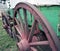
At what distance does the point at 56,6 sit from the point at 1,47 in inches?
83.2

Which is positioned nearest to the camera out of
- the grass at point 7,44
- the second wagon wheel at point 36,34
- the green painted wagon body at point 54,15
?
the second wagon wheel at point 36,34

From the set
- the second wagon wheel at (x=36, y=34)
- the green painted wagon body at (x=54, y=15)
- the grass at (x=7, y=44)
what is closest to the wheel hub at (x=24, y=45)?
the second wagon wheel at (x=36, y=34)

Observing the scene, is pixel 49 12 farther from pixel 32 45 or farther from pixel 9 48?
pixel 9 48

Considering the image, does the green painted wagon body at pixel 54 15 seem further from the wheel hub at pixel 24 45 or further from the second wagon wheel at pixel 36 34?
the wheel hub at pixel 24 45

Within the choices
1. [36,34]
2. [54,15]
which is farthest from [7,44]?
[54,15]

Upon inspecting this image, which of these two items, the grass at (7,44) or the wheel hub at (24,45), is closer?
the wheel hub at (24,45)

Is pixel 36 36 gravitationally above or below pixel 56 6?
below

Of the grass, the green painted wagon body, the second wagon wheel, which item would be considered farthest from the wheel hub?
the grass

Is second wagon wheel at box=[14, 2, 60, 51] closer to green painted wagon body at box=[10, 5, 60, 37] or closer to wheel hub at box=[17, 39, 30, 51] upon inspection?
wheel hub at box=[17, 39, 30, 51]

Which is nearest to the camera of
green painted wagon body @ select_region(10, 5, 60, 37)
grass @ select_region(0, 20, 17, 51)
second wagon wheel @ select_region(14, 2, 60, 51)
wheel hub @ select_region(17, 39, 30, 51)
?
second wagon wheel @ select_region(14, 2, 60, 51)

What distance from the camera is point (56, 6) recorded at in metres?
2.59

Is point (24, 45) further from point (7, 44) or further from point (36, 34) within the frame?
point (7, 44)

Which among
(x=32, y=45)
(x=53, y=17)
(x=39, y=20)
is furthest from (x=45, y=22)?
(x=32, y=45)

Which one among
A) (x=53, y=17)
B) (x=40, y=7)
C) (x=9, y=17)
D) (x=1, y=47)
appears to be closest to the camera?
(x=53, y=17)
